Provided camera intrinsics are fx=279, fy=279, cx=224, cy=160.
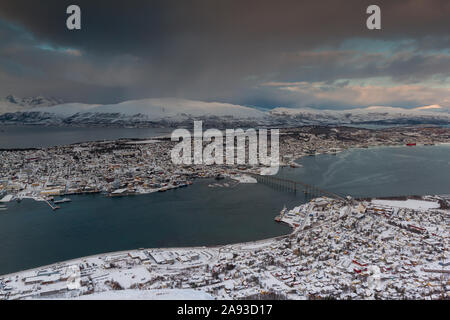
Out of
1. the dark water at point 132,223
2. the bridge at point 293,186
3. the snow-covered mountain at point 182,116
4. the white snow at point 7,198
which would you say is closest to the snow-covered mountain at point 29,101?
the snow-covered mountain at point 182,116

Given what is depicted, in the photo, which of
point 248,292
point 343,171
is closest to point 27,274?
point 248,292

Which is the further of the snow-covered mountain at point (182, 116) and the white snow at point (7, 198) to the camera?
the snow-covered mountain at point (182, 116)

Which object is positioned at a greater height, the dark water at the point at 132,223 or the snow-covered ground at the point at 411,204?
the snow-covered ground at the point at 411,204

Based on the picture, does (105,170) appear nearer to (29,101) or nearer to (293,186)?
(293,186)

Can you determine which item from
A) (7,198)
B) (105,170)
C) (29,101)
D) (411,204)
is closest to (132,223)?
(7,198)

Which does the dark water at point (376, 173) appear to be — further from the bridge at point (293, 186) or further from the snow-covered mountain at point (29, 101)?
the snow-covered mountain at point (29, 101)

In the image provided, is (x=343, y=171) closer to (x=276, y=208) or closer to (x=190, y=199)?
(x=276, y=208)
